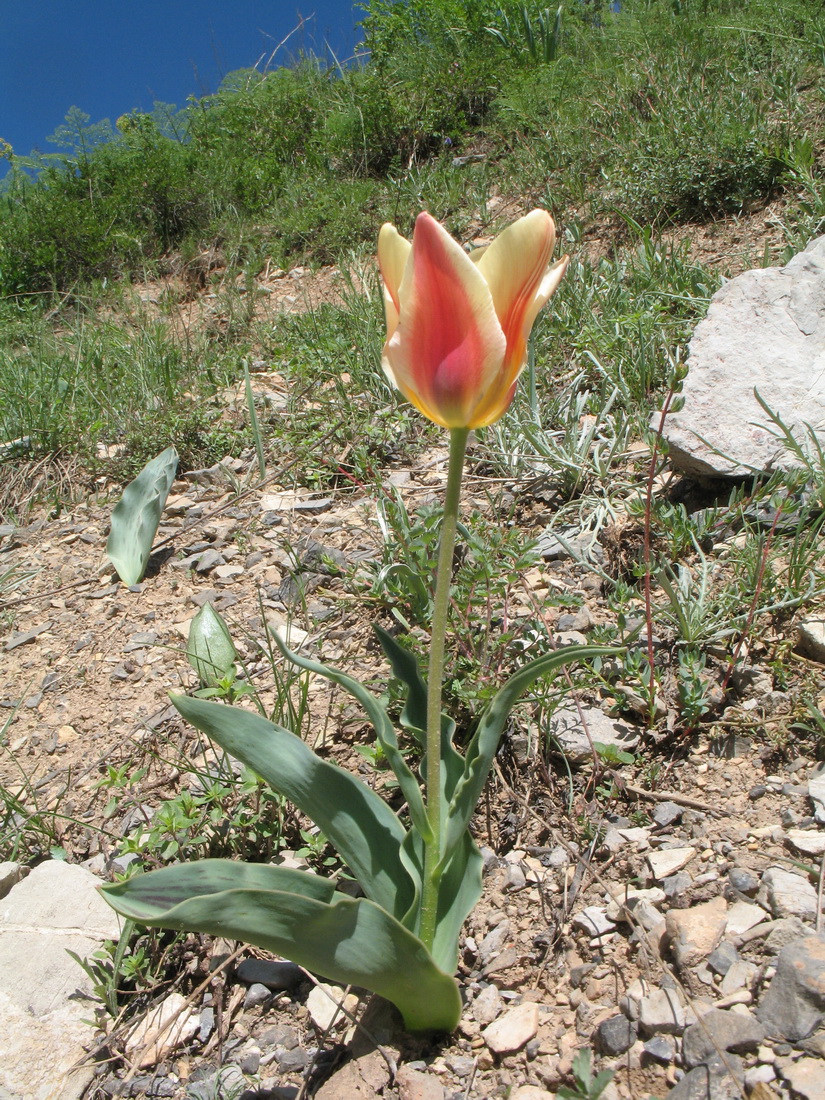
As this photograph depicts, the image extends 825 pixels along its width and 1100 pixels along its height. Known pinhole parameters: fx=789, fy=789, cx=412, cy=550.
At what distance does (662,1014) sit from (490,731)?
1.62 ft

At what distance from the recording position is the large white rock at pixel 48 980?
136cm

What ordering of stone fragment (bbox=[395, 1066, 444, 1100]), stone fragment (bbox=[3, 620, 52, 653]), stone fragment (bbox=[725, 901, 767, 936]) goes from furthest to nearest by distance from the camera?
stone fragment (bbox=[3, 620, 52, 653]) < stone fragment (bbox=[725, 901, 767, 936]) < stone fragment (bbox=[395, 1066, 444, 1100])

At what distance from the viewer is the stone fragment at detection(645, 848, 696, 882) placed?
4.77ft

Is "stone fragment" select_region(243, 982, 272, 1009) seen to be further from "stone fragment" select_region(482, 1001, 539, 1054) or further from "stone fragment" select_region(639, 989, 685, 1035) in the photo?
"stone fragment" select_region(639, 989, 685, 1035)

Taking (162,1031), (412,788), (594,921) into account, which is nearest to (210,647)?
(162,1031)

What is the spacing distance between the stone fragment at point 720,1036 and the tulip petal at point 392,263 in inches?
42.5

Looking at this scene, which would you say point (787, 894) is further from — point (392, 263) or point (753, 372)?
point (753, 372)

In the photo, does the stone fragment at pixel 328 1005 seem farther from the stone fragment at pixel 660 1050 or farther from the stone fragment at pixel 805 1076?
the stone fragment at pixel 805 1076

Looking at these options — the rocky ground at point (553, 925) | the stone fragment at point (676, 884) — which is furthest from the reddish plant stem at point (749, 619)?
the stone fragment at point (676, 884)

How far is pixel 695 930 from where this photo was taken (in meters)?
1.30

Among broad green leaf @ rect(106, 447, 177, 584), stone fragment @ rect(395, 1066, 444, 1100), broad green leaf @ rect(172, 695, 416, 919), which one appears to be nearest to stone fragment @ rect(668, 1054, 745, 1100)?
stone fragment @ rect(395, 1066, 444, 1100)

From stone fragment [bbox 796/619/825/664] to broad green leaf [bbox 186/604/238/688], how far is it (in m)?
1.42

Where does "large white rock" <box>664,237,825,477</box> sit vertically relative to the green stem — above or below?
below

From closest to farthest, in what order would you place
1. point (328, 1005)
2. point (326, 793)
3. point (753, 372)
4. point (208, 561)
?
1. point (326, 793)
2. point (328, 1005)
3. point (753, 372)
4. point (208, 561)
